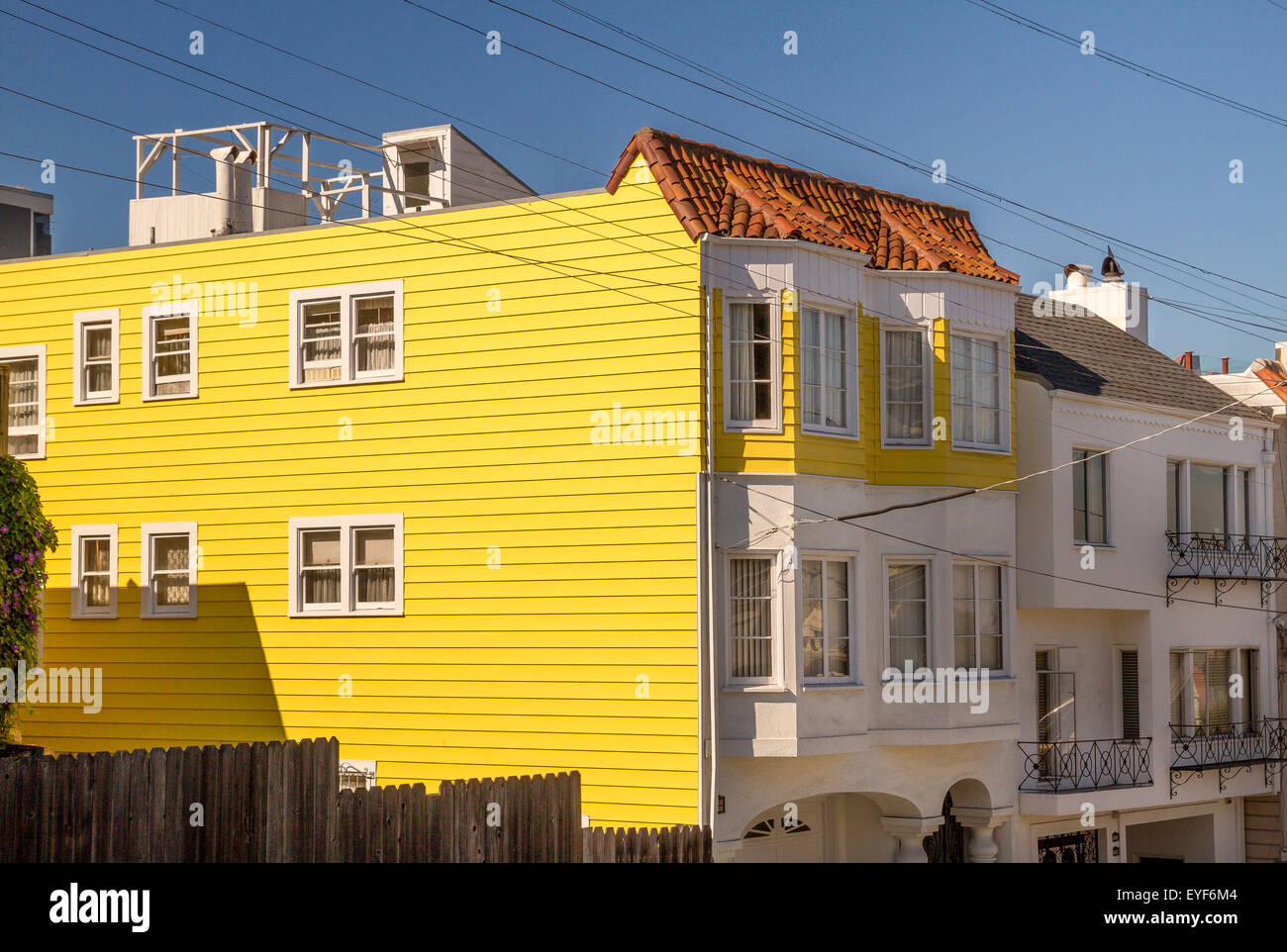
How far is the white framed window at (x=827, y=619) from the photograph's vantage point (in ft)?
74.6

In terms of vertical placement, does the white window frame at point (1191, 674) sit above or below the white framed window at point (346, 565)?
below

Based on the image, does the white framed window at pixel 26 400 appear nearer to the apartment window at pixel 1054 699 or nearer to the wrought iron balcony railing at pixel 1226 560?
the apartment window at pixel 1054 699

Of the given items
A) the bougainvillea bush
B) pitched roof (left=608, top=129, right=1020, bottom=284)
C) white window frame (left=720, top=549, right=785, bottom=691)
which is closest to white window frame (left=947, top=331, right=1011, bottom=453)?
pitched roof (left=608, top=129, right=1020, bottom=284)

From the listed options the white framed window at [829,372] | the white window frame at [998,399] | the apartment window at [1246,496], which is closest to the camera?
the white framed window at [829,372]

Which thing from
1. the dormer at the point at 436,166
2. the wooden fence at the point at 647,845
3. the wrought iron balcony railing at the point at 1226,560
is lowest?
the wooden fence at the point at 647,845

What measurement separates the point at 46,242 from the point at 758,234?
21007 millimetres

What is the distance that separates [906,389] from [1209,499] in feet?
33.9

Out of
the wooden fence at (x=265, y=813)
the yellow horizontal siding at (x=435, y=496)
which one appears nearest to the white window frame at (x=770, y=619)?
the yellow horizontal siding at (x=435, y=496)

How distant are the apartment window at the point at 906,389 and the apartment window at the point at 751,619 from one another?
3.52 m

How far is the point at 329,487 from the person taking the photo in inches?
984

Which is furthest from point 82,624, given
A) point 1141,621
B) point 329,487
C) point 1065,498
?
point 1141,621

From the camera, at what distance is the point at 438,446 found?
24234mm

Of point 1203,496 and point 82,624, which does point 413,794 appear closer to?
point 82,624
